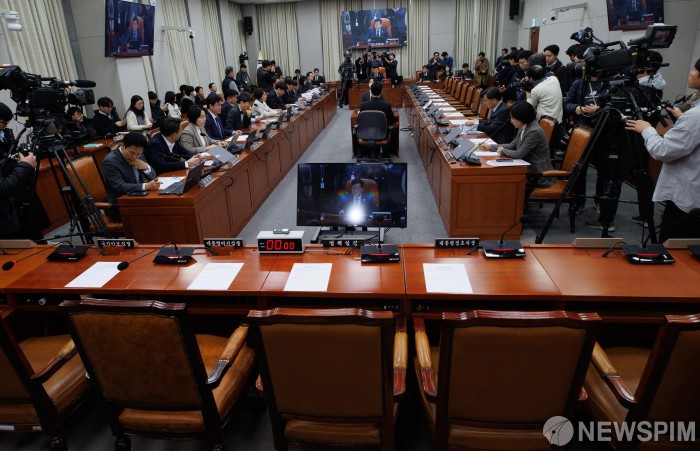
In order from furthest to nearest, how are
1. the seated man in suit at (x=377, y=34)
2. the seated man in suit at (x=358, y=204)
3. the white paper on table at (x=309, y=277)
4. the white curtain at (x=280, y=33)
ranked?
1. the white curtain at (x=280, y=33)
2. the seated man in suit at (x=377, y=34)
3. the seated man in suit at (x=358, y=204)
4. the white paper on table at (x=309, y=277)

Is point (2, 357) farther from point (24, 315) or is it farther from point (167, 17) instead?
point (167, 17)

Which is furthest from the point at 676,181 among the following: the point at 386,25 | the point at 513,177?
the point at 386,25

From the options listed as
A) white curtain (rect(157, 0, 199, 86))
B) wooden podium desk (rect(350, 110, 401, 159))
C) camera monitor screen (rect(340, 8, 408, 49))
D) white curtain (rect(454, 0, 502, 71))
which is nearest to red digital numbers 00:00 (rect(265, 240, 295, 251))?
wooden podium desk (rect(350, 110, 401, 159))

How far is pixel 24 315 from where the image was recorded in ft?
7.41

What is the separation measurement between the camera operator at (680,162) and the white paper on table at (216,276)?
224cm

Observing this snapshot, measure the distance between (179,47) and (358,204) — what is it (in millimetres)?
8774

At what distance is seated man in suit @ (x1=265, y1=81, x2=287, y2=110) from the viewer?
25.7ft

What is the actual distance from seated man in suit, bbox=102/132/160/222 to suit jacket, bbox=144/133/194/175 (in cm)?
36

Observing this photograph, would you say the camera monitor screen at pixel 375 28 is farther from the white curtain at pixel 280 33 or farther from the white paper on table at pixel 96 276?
the white paper on table at pixel 96 276

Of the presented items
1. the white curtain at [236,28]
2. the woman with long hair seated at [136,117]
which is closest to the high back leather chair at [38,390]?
the woman with long hair seated at [136,117]

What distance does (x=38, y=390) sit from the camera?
5.17 ft

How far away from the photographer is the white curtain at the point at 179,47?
8.99 meters

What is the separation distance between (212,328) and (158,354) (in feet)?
3.35

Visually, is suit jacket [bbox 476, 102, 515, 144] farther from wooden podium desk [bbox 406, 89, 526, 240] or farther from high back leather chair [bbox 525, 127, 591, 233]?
wooden podium desk [bbox 406, 89, 526, 240]
